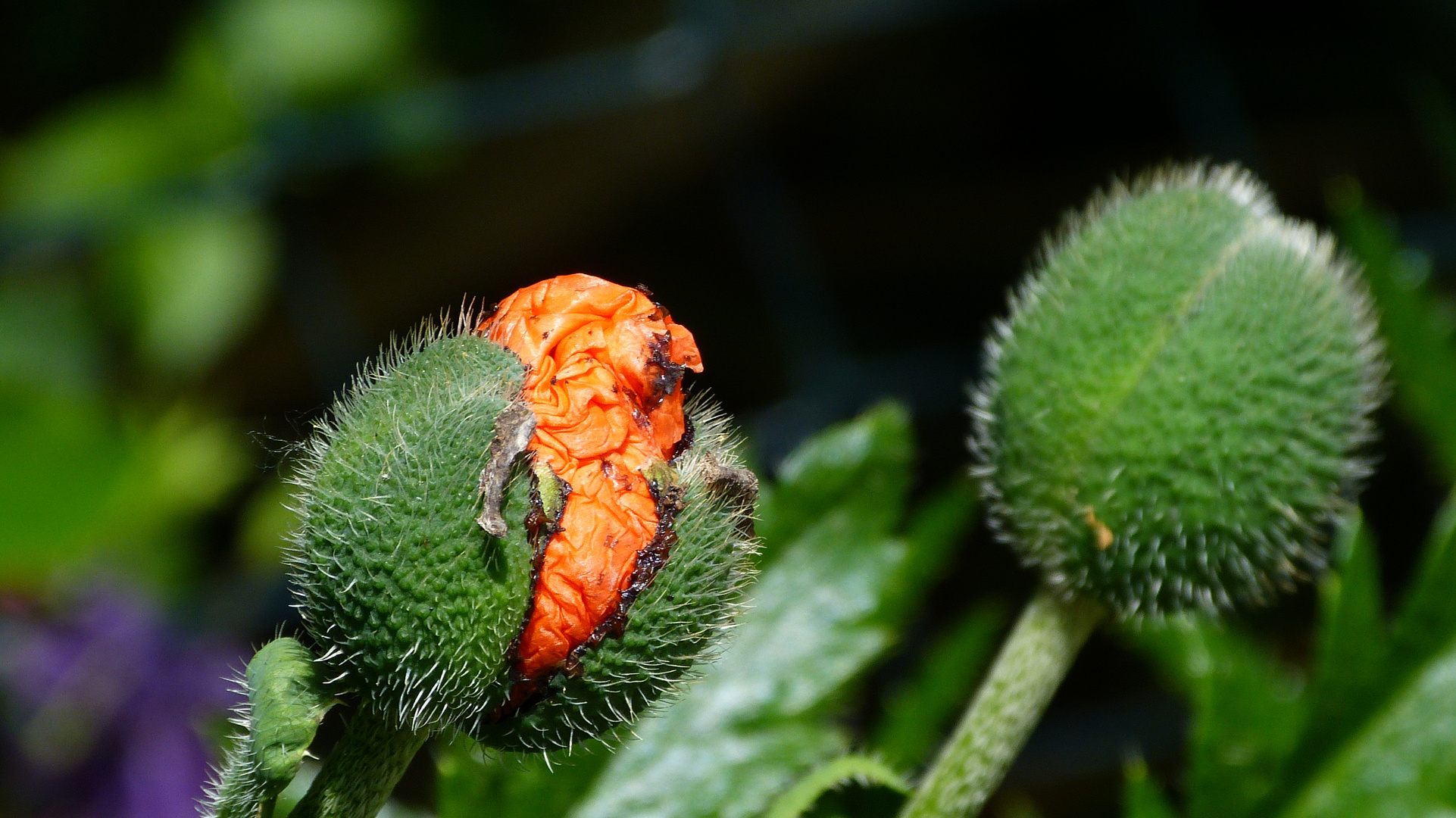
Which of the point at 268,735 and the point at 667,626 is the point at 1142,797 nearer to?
the point at 667,626

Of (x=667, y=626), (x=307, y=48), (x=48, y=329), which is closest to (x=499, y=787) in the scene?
(x=667, y=626)

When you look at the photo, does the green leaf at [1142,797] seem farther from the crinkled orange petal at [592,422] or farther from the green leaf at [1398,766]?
the crinkled orange petal at [592,422]

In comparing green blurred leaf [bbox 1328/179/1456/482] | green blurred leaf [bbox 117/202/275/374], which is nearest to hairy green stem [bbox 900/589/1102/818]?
green blurred leaf [bbox 1328/179/1456/482]

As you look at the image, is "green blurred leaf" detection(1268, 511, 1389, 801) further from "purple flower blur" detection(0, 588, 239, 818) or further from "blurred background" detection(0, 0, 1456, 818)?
"purple flower blur" detection(0, 588, 239, 818)

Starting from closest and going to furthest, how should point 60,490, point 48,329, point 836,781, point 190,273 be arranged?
point 836,781
point 60,490
point 190,273
point 48,329

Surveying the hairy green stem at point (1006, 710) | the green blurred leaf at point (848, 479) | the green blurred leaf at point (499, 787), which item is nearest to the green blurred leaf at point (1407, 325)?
the green blurred leaf at point (848, 479)
